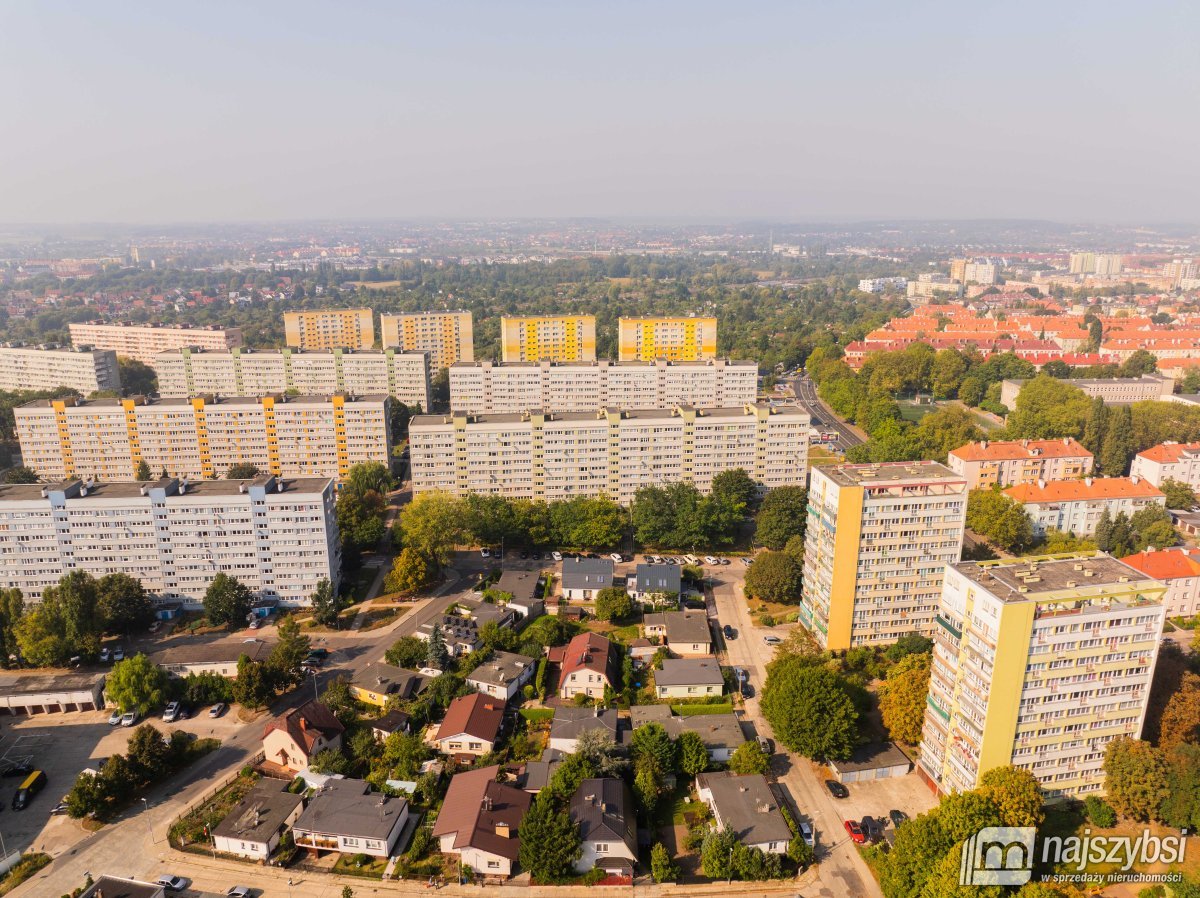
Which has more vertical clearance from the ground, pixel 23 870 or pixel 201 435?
pixel 201 435

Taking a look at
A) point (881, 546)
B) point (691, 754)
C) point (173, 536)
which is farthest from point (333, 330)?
point (691, 754)

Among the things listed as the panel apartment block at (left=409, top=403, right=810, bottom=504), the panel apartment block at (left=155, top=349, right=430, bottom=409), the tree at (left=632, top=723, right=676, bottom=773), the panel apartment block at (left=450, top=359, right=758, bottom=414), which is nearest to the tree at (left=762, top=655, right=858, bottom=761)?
the tree at (left=632, top=723, right=676, bottom=773)

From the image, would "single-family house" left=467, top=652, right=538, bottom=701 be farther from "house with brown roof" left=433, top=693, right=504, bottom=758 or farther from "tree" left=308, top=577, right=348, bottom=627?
"tree" left=308, top=577, right=348, bottom=627

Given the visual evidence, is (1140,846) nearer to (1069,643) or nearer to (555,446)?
(1069,643)

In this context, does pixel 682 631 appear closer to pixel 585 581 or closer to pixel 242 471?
pixel 585 581

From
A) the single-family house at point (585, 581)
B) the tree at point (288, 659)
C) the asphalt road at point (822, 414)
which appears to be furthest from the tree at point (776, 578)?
the asphalt road at point (822, 414)

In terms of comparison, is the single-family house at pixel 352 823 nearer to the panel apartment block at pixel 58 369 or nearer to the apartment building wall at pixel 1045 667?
the apartment building wall at pixel 1045 667

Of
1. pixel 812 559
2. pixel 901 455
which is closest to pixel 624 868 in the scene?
pixel 812 559
